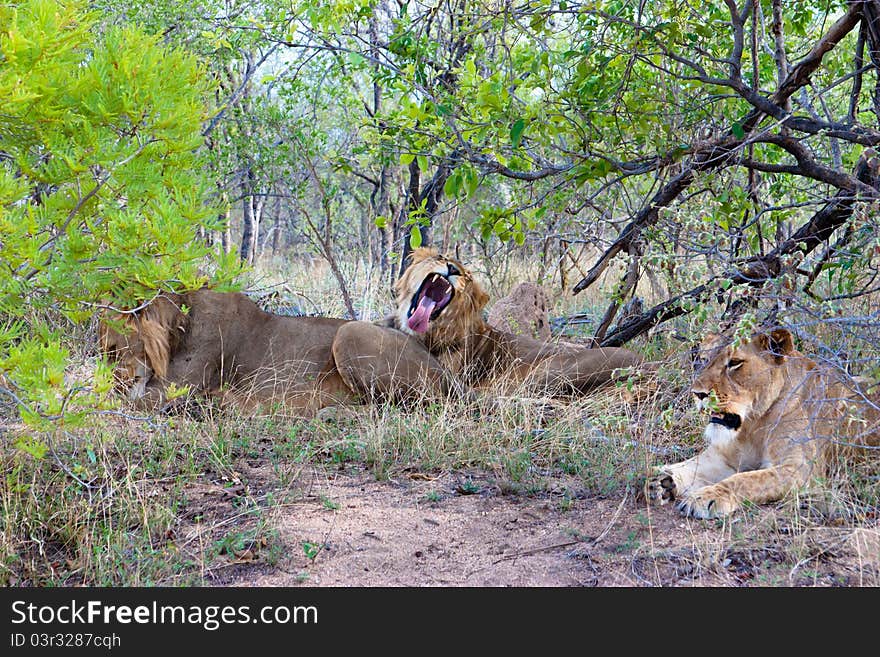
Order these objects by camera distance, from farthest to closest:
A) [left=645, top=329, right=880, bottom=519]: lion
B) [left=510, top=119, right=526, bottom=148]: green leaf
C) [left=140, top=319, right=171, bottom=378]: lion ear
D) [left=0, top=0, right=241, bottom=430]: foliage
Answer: [left=140, top=319, right=171, bottom=378]: lion ear < [left=510, top=119, right=526, bottom=148]: green leaf < [left=645, top=329, right=880, bottom=519]: lion < [left=0, top=0, right=241, bottom=430]: foliage

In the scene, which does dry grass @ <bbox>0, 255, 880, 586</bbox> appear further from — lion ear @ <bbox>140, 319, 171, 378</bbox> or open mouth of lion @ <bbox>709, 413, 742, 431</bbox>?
lion ear @ <bbox>140, 319, 171, 378</bbox>

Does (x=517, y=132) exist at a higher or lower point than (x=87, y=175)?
higher

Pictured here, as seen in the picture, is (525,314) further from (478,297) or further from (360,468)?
(360,468)

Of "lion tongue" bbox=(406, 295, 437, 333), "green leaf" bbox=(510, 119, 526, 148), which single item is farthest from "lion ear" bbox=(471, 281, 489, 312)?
"green leaf" bbox=(510, 119, 526, 148)

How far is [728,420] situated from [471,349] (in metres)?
2.18

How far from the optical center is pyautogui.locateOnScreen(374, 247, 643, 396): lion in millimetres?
5766

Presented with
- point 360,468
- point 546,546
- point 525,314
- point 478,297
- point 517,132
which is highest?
point 517,132

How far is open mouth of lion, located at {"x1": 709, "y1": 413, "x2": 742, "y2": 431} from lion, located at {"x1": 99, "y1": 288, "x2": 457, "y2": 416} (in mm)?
2008

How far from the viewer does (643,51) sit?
5590 millimetres

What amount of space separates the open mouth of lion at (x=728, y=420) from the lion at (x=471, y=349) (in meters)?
1.62

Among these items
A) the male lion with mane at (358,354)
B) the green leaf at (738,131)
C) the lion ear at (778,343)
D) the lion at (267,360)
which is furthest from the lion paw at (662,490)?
the green leaf at (738,131)

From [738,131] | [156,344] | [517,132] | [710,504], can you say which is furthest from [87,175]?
[738,131]

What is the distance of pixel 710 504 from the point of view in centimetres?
377

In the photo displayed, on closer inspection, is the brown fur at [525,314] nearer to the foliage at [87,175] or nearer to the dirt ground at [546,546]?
the dirt ground at [546,546]
